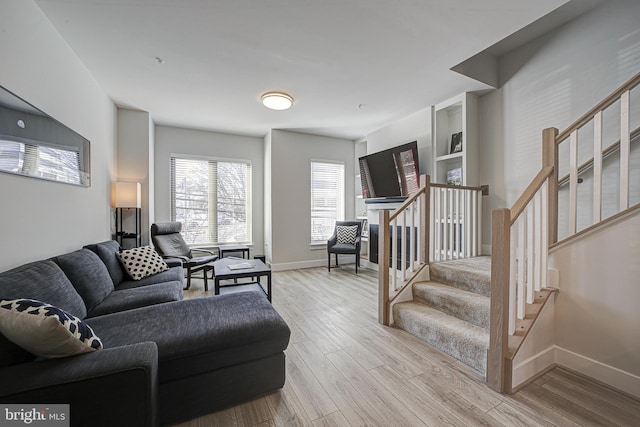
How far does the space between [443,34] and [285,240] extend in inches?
152

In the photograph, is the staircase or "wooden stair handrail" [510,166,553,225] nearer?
"wooden stair handrail" [510,166,553,225]

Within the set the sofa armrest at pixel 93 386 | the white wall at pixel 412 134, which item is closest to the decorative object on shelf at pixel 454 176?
the white wall at pixel 412 134

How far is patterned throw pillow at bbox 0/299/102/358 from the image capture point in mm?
1007

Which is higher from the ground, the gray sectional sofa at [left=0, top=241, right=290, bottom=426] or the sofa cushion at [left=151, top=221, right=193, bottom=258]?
the sofa cushion at [left=151, top=221, right=193, bottom=258]

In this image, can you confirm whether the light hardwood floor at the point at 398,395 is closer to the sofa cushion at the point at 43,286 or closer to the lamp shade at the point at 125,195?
the sofa cushion at the point at 43,286

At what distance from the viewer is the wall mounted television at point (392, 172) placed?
3.88 meters

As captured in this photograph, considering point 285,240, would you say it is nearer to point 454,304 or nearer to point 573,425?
point 454,304

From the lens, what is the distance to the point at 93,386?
0.99 metres

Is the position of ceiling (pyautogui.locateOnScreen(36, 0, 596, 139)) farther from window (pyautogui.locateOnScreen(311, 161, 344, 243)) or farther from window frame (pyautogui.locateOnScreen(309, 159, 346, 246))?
window (pyautogui.locateOnScreen(311, 161, 344, 243))

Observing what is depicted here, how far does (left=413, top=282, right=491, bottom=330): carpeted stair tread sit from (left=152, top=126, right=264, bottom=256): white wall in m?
3.66

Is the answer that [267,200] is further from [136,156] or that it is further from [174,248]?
[136,156]

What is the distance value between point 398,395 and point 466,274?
1.35 meters

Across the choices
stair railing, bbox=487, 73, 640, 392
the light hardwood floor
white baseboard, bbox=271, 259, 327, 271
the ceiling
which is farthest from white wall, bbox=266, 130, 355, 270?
stair railing, bbox=487, 73, 640, 392

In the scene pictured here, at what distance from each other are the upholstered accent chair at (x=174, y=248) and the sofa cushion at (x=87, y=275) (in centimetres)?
137
